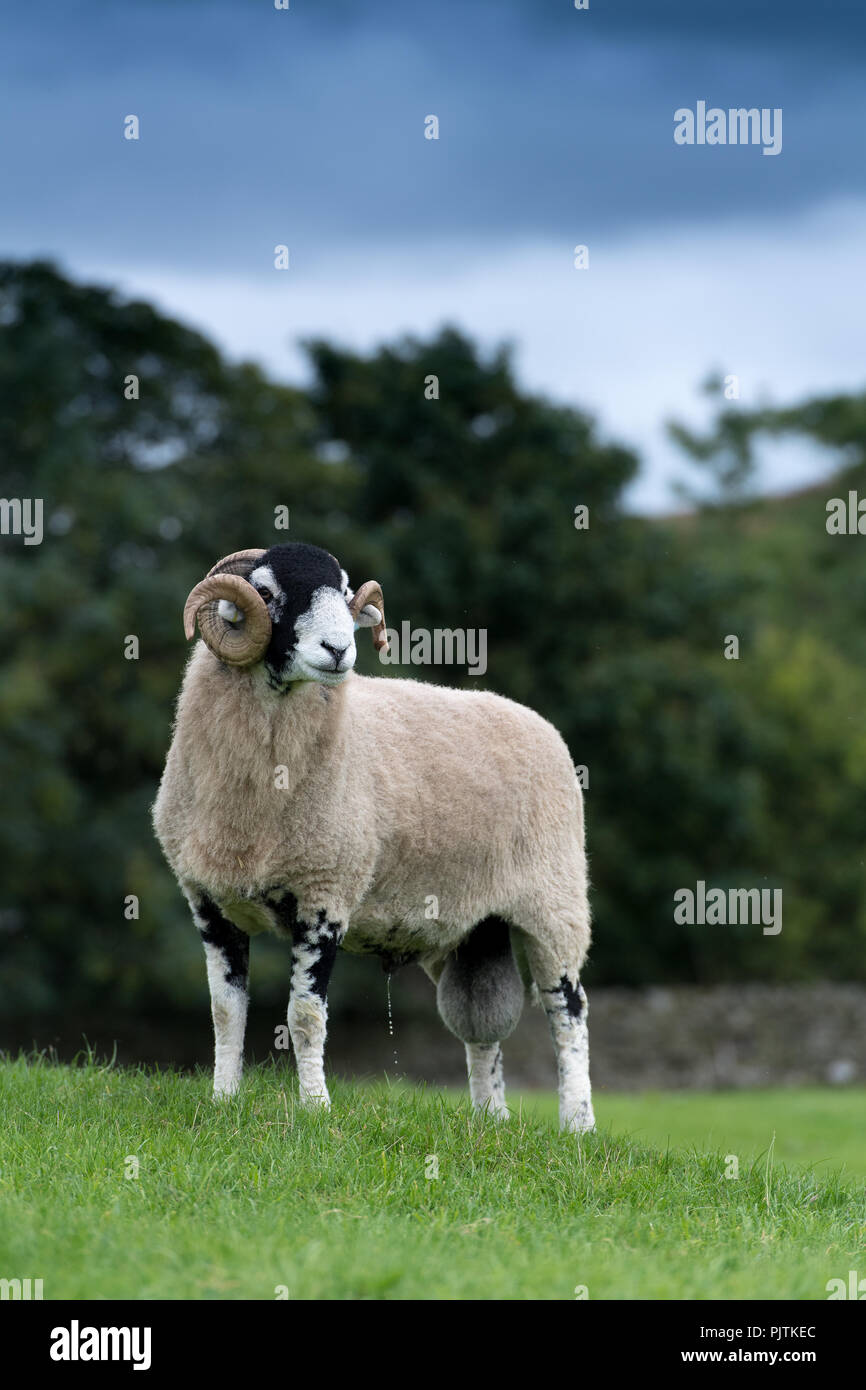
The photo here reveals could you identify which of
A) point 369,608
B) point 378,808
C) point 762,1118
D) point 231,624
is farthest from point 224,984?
point 762,1118

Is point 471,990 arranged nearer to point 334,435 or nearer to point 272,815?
point 272,815

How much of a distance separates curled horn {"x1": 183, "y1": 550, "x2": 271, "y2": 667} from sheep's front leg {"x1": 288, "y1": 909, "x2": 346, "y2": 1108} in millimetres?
1409

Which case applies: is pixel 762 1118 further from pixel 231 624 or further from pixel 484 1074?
pixel 231 624

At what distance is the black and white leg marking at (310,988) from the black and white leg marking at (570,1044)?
1760mm

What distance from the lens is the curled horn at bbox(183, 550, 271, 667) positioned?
7.66m

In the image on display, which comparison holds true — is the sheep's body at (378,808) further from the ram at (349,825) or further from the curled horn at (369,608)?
the curled horn at (369,608)

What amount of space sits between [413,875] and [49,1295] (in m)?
3.46

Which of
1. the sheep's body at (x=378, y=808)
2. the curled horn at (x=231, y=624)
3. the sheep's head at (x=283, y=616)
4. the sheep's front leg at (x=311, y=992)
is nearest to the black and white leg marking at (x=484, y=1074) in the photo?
the sheep's body at (x=378, y=808)

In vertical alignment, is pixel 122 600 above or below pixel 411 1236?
above

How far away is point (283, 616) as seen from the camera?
7.69 meters

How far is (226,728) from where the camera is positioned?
7.99 metres

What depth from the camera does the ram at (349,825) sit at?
785 centimetres

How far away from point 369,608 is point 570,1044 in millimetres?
2971
